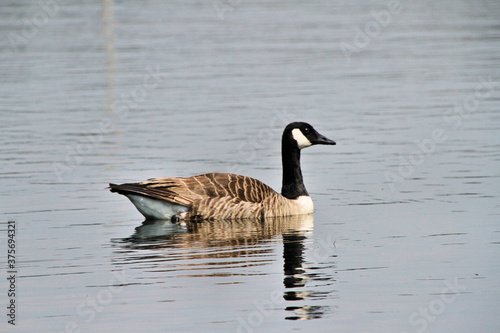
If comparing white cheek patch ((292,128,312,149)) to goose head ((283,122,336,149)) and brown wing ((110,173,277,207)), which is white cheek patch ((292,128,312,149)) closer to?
goose head ((283,122,336,149))

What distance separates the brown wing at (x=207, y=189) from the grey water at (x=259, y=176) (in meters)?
0.55

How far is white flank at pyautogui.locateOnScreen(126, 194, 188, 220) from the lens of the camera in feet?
53.0

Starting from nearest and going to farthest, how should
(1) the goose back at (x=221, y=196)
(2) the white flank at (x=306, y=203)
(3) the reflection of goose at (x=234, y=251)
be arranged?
(3) the reflection of goose at (x=234, y=251), (1) the goose back at (x=221, y=196), (2) the white flank at (x=306, y=203)

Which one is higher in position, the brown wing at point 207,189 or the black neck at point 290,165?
the black neck at point 290,165

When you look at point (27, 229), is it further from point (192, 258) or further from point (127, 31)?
point (127, 31)

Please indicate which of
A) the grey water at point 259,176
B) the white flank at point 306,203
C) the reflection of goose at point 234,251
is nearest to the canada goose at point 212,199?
the white flank at point 306,203

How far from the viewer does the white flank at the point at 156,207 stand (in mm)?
16156

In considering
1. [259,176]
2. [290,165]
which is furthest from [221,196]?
[259,176]

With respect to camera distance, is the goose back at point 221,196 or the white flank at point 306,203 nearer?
the goose back at point 221,196

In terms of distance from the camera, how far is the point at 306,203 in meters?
17.1

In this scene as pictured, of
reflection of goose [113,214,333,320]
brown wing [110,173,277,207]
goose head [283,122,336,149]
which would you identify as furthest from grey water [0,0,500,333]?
goose head [283,122,336,149]

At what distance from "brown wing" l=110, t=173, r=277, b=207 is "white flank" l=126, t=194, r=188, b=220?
20 centimetres

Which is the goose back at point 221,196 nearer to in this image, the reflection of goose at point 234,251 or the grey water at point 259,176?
the reflection of goose at point 234,251

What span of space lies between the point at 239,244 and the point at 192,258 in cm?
128
